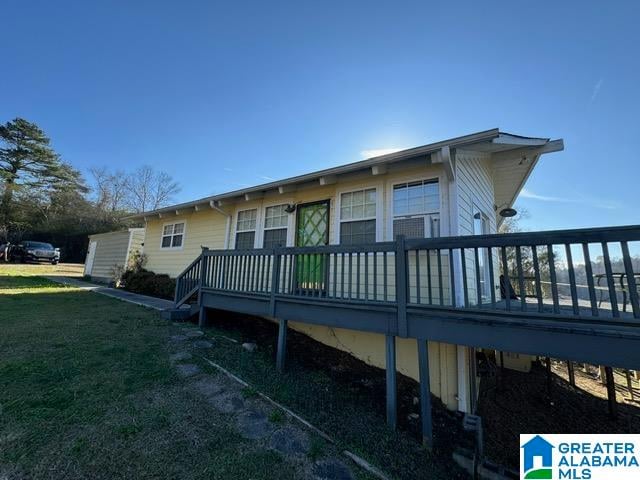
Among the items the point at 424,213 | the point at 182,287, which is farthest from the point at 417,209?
the point at 182,287

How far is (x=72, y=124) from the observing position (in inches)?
622

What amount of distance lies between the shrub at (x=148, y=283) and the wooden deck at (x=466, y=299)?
4.44m

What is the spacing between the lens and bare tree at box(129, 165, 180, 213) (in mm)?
29656

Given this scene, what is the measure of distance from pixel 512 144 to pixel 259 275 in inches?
203

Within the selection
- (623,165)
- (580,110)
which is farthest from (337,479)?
(623,165)

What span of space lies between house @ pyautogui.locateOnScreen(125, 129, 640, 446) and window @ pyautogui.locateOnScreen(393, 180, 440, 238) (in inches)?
0.8

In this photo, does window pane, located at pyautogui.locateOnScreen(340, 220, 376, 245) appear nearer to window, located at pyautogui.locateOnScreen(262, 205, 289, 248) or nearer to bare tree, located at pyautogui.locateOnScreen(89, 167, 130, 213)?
window, located at pyautogui.locateOnScreen(262, 205, 289, 248)

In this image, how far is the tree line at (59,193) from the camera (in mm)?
24734

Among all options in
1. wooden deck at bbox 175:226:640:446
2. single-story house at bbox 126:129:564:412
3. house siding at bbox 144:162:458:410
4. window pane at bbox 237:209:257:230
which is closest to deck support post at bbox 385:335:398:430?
wooden deck at bbox 175:226:640:446

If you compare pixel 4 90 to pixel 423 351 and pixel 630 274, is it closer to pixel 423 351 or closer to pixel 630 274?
pixel 423 351

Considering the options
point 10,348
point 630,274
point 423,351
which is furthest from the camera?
point 10,348

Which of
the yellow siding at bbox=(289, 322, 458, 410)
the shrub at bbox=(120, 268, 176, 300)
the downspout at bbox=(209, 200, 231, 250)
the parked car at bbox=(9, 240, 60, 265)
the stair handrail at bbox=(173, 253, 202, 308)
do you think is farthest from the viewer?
the parked car at bbox=(9, 240, 60, 265)

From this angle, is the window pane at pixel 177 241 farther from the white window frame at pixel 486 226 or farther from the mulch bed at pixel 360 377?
the white window frame at pixel 486 226

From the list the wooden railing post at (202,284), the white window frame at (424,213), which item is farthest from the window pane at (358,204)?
the wooden railing post at (202,284)
